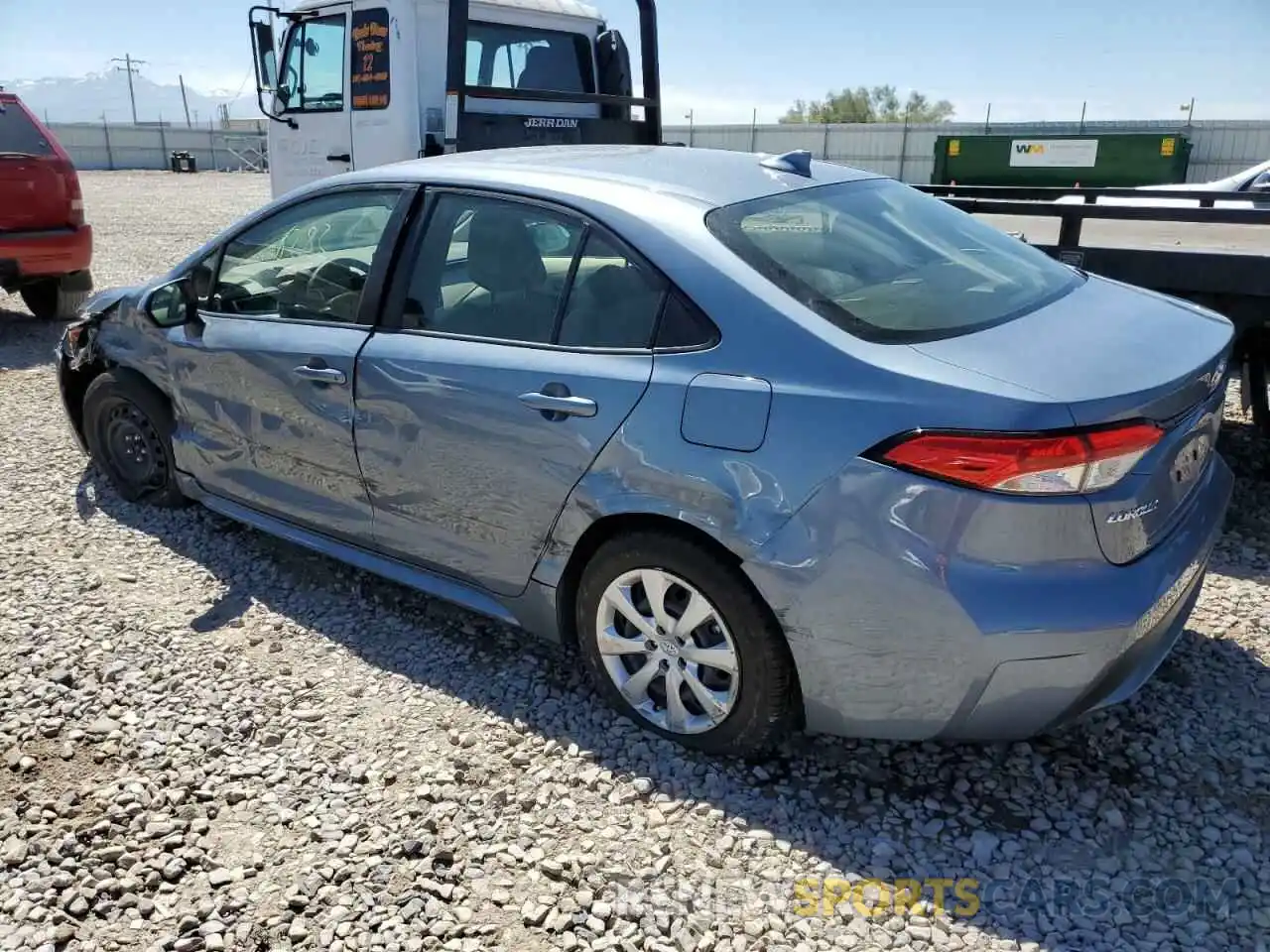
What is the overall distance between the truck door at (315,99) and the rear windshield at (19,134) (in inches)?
73.3

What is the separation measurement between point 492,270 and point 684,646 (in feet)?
4.49

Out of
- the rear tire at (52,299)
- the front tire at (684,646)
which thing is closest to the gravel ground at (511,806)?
the front tire at (684,646)

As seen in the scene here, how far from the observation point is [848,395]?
2338mm

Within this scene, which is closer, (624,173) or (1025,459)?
(1025,459)

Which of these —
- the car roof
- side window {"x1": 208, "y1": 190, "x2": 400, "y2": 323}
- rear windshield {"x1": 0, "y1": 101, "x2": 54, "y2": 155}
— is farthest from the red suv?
the car roof

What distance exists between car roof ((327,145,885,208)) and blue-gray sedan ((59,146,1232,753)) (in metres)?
0.02

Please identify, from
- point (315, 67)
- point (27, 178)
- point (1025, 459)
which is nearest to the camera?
point (1025, 459)

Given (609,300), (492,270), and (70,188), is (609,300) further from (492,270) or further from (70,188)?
(70,188)

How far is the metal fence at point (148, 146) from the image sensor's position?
44.7 meters

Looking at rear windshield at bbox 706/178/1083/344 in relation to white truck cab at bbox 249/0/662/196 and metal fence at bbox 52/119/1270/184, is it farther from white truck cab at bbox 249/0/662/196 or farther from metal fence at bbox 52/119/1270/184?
metal fence at bbox 52/119/1270/184

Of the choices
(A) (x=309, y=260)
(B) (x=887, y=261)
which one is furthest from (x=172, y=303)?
(B) (x=887, y=261)

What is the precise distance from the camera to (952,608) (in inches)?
90.0

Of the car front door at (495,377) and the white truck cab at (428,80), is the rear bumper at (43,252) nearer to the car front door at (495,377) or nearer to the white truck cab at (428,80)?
the white truck cab at (428,80)

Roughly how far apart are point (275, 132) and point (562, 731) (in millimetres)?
7683
